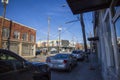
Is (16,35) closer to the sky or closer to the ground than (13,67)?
closer to the sky

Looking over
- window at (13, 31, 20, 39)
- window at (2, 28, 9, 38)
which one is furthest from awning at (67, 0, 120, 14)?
Answer: window at (13, 31, 20, 39)

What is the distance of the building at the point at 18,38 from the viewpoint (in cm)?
3003

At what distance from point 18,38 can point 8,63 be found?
31.5 m

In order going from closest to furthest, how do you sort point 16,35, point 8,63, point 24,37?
1. point 8,63
2. point 16,35
3. point 24,37

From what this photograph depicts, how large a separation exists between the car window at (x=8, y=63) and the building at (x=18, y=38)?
999 inches

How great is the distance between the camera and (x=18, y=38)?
3453 centimetres

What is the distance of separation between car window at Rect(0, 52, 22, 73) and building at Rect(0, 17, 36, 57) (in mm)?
25370

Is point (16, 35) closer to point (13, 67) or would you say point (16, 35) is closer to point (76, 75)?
point (76, 75)

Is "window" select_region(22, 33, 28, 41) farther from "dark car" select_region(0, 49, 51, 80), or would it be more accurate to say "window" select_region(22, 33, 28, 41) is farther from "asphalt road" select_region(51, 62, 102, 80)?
"dark car" select_region(0, 49, 51, 80)

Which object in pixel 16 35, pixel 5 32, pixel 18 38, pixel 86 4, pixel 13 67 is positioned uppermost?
pixel 5 32

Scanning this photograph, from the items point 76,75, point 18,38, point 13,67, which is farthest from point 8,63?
point 18,38

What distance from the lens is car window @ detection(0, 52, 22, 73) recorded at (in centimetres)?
388

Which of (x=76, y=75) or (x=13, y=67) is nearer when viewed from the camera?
(x=13, y=67)

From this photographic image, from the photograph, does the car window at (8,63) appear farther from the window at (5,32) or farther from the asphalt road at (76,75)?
the window at (5,32)
